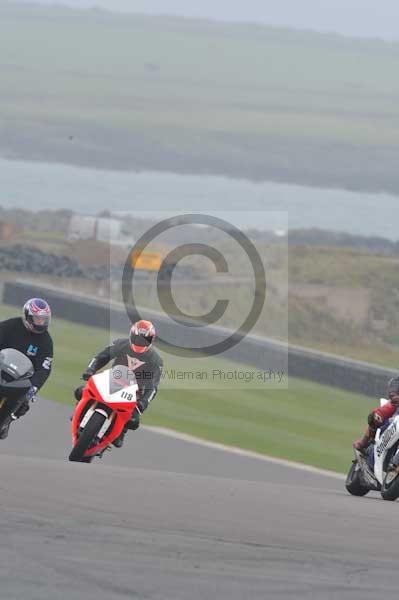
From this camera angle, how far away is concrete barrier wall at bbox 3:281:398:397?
94.4 ft

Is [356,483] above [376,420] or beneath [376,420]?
beneath

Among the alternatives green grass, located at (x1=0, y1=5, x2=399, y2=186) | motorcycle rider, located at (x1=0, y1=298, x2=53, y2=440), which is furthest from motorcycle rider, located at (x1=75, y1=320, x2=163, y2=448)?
green grass, located at (x1=0, y1=5, x2=399, y2=186)

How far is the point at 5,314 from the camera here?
34719 mm

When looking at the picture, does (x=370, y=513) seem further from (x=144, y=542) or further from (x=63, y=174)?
(x=63, y=174)

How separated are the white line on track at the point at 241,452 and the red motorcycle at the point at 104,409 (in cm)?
745

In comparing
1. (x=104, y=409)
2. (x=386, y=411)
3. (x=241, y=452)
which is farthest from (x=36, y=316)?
(x=241, y=452)

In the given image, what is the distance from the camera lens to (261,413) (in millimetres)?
27781

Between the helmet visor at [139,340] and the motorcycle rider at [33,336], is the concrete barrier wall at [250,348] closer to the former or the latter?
the helmet visor at [139,340]

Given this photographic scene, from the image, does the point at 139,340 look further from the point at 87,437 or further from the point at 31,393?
the point at 31,393

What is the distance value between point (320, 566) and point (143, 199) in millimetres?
63972

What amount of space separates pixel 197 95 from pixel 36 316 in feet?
294

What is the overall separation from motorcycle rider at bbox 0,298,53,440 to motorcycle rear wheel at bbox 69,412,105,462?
642mm

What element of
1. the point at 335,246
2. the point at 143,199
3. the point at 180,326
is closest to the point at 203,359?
the point at 180,326

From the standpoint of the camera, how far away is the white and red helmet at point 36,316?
46.3 ft
